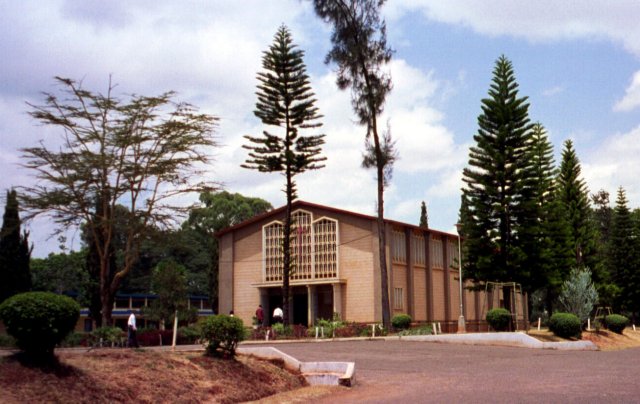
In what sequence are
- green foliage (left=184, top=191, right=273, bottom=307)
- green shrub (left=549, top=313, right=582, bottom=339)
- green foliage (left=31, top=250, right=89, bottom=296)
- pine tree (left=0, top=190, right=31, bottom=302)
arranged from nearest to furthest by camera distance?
green shrub (left=549, top=313, right=582, bottom=339), pine tree (left=0, top=190, right=31, bottom=302), green foliage (left=31, top=250, right=89, bottom=296), green foliage (left=184, top=191, right=273, bottom=307)

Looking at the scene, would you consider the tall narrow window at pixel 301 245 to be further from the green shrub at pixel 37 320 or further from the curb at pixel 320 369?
the green shrub at pixel 37 320

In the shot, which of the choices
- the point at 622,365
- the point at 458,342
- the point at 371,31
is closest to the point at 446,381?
the point at 622,365

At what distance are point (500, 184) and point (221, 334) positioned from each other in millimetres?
24065

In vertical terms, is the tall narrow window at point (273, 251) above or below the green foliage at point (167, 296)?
above

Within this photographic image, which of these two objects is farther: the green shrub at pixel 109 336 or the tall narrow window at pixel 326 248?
the tall narrow window at pixel 326 248

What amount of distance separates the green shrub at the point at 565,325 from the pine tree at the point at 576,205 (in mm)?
16112

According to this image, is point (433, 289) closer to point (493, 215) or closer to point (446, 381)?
point (493, 215)

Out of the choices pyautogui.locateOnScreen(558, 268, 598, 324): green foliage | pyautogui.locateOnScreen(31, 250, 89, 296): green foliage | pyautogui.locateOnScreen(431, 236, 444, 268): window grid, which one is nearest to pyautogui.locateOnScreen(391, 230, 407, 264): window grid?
pyautogui.locateOnScreen(431, 236, 444, 268): window grid

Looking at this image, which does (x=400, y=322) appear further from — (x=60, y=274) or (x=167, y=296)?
(x=60, y=274)

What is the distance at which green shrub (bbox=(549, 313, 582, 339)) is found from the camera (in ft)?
99.1

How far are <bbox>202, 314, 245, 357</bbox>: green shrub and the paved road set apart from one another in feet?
9.42

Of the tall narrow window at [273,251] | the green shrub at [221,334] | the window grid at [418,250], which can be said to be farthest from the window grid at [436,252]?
the green shrub at [221,334]

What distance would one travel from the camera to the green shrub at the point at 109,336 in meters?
29.7

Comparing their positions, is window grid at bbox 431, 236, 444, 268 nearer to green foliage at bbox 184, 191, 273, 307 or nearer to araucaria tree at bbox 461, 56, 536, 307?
araucaria tree at bbox 461, 56, 536, 307
